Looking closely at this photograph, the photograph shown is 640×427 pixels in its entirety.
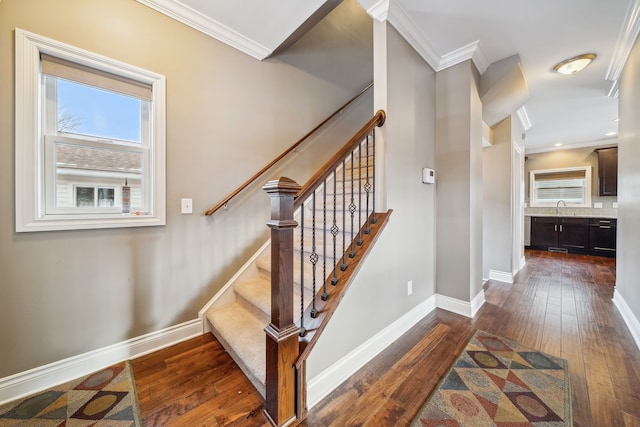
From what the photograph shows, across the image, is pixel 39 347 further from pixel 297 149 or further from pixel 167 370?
pixel 297 149

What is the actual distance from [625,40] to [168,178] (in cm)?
398

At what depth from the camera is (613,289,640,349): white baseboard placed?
1944 millimetres

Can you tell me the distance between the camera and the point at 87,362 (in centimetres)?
156

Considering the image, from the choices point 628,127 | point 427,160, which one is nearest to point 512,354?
point 427,160

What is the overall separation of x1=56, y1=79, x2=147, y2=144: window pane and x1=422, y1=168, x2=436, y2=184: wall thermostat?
2.40 meters

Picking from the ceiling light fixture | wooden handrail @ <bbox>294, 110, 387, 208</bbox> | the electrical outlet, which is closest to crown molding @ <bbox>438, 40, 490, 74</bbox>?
the ceiling light fixture

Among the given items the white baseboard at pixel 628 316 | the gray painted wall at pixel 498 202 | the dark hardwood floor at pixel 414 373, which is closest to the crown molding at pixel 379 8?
the dark hardwood floor at pixel 414 373

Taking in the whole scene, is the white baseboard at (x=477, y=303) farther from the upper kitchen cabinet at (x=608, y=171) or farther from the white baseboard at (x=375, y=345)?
the upper kitchen cabinet at (x=608, y=171)

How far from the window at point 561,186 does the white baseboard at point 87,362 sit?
799cm

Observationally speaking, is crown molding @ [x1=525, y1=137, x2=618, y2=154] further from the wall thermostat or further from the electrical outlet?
the electrical outlet

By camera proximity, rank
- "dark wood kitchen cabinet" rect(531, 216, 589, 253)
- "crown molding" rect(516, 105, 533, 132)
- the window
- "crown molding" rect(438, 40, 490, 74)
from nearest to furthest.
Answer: "crown molding" rect(438, 40, 490, 74) → "crown molding" rect(516, 105, 533, 132) → "dark wood kitchen cabinet" rect(531, 216, 589, 253) → the window

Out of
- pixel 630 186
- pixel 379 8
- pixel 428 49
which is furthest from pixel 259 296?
pixel 630 186

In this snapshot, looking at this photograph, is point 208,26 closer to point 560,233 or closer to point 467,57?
point 467,57

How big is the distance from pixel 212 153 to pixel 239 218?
2.01 feet
